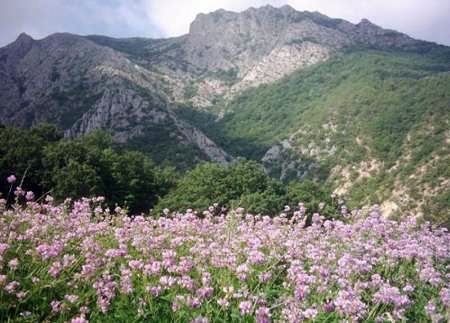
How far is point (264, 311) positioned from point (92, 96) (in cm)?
18896

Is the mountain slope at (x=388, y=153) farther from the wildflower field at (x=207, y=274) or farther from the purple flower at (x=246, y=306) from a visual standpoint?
the purple flower at (x=246, y=306)

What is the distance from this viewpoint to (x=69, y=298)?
190 inches

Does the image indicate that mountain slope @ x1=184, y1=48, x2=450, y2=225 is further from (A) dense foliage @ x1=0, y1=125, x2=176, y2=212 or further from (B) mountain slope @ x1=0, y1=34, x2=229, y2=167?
(A) dense foliage @ x1=0, y1=125, x2=176, y2=212

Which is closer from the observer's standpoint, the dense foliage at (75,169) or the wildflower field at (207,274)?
the wildflower field at (207,274)

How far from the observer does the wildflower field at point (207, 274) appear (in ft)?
16.5

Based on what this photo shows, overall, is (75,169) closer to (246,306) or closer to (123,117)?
(246,306)

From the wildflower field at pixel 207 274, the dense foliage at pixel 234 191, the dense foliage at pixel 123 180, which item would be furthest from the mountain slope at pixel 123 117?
the wildflower field at pixel 207 274

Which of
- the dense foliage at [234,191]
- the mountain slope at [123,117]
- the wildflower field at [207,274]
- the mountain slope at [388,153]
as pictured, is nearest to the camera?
the wildflower field at [207,274]

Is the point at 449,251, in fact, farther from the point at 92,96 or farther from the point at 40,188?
the point at 92,96

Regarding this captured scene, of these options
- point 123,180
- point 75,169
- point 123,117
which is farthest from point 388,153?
point 75,169

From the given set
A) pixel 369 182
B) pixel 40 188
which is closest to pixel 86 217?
pixel 40 188

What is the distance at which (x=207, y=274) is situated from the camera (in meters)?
5.64

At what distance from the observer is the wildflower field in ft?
16.5

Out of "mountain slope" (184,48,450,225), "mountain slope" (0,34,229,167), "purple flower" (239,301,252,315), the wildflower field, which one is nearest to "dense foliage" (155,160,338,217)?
the wildflower field
